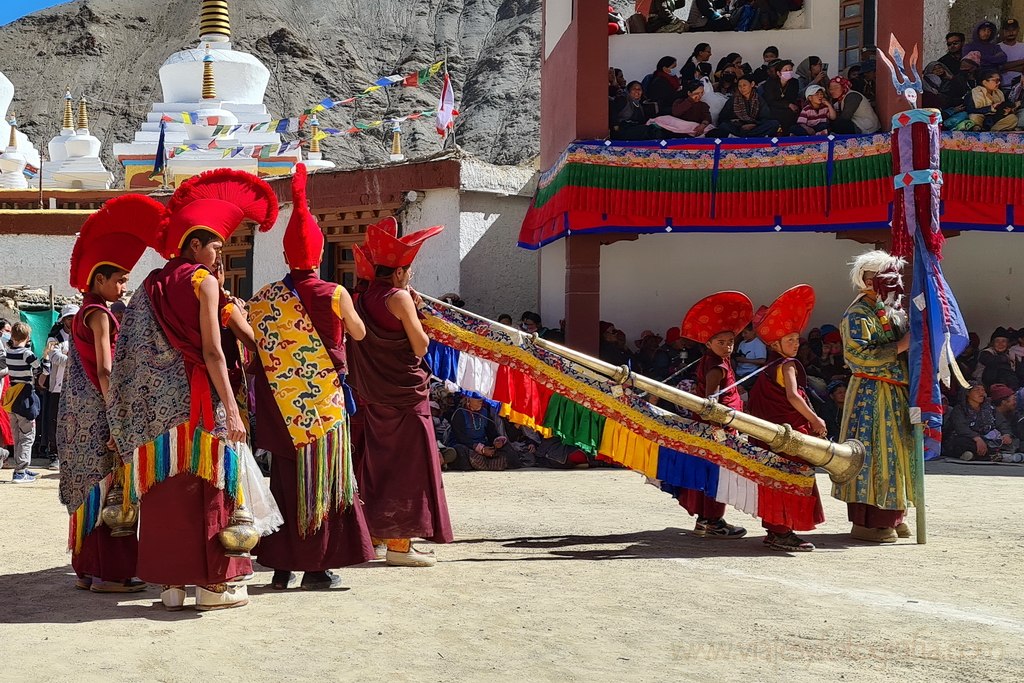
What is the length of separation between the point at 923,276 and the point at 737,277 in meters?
6.83

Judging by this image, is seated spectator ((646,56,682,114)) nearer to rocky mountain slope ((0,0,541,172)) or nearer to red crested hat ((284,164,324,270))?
red crested hat ((284,164,324,270))

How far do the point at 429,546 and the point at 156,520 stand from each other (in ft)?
7.00

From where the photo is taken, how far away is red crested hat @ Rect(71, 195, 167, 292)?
18.4 feet

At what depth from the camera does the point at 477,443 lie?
11367mm

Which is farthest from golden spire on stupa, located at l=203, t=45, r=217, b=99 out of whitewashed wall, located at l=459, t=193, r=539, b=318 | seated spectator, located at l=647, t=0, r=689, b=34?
seated spectator, located at l=647, t=0, r=689, b=34

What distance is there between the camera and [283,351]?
5.60 meters

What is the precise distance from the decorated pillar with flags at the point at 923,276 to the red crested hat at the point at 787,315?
2.19 ft

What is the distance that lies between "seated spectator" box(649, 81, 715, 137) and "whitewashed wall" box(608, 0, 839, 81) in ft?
3.09

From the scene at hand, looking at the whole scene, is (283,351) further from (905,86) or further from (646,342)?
(646,342)

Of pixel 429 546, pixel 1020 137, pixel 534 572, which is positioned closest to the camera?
pixel 534 572

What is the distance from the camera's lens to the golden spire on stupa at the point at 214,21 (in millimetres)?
36531

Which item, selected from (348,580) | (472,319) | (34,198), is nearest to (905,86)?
(472,319)

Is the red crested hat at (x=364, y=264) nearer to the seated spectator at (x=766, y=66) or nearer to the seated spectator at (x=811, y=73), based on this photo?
the seated spectator at (x=811, y=73)

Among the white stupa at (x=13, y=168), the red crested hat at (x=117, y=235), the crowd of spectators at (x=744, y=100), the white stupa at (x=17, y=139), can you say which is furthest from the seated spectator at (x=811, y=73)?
the white stupa at (x=17, y=139)
